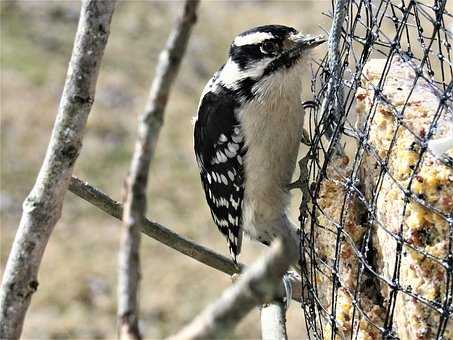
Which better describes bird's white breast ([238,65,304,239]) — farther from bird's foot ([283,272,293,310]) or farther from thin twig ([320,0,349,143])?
thin twig ([320,0,349,143])

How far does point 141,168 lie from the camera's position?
4.07ft

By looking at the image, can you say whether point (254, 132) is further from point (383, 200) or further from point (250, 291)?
point (250, 291)

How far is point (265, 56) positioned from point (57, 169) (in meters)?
2.29

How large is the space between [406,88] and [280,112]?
3.64ft

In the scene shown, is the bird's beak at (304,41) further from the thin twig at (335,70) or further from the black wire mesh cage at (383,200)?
the thin twig at (335,70)

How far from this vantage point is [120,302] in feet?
4.02

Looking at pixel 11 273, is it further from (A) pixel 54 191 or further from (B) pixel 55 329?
(B) pixel 55 329

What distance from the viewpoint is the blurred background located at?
1023 centimetres

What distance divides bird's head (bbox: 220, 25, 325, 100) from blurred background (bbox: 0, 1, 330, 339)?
14.2 ft

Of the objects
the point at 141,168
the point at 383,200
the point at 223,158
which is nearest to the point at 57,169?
the point at 141,168

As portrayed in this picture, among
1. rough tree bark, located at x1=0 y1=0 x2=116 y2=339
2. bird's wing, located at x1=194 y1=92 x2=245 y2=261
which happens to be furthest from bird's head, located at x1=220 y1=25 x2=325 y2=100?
rough tree bark, located at x1=0 y1=0 x2=116 y2=339

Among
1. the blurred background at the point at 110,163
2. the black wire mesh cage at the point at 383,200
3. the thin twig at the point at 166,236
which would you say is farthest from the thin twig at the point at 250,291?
the blurred background at the point at 110,163

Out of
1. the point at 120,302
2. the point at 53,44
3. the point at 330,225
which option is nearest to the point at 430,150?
the point at 330,225

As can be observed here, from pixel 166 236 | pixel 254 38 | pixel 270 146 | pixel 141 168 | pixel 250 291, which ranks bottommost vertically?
pixel 250 291
